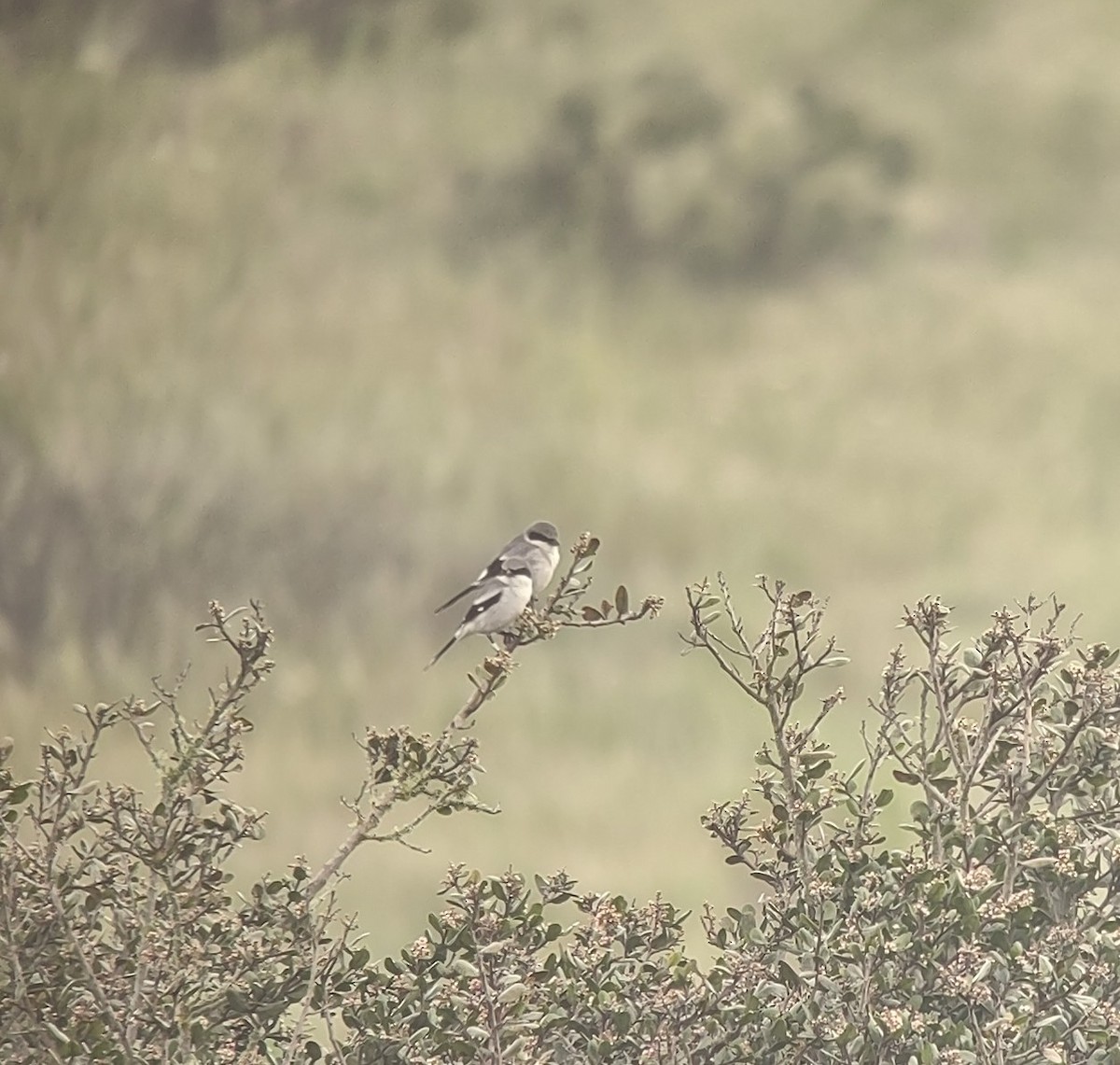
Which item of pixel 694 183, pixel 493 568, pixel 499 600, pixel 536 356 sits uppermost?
pixel 694 183

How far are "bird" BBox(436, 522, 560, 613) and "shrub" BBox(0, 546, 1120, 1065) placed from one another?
45 centimetres

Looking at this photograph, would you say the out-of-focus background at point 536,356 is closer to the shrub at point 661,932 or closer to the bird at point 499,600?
the bird at point 499,600

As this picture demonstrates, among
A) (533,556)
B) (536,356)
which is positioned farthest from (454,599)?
(536,356)

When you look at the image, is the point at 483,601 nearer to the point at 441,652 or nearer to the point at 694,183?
the point at 441,652

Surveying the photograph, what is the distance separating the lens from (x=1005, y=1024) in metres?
1.31

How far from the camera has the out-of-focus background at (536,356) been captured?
85.5 inches

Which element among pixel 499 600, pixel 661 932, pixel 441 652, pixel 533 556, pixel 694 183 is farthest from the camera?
pixel 694 183

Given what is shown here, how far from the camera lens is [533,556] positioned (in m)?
2.08

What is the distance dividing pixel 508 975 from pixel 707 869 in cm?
81

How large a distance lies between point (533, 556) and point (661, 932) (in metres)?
0.69

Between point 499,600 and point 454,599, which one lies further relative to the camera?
point 454,599

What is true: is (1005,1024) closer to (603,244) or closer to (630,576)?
(630,576)

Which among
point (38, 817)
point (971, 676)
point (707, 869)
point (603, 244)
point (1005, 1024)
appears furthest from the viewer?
point (603, 244)

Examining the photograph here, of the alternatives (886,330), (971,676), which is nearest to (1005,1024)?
(971,676)
